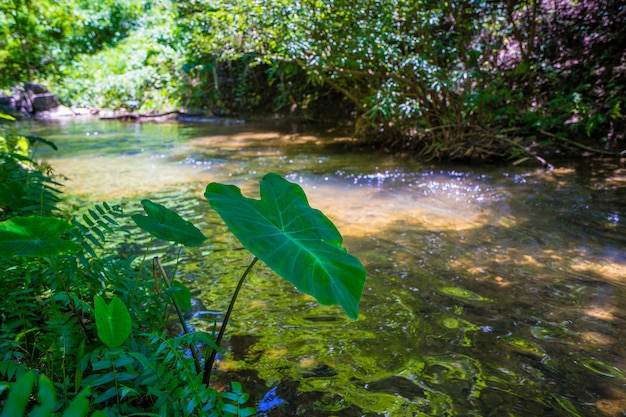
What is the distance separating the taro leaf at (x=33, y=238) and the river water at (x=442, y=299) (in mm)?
1054

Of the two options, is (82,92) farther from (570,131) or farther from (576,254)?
(576,254)

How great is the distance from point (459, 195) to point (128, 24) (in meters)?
19.5

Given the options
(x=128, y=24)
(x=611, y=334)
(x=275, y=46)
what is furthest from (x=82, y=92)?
(x=611, y=334)

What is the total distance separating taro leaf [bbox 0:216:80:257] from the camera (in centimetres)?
127

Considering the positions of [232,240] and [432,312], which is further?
[232,240]

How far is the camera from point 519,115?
715 cm

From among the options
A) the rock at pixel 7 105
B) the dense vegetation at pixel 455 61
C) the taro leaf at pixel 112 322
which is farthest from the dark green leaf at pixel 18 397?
the rock at pixel 7 105

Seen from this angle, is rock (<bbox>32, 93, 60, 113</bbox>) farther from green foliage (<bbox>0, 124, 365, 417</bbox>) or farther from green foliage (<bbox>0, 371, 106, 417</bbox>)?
green foliage (<bbox>0, 371, 106, 417</bbox>)

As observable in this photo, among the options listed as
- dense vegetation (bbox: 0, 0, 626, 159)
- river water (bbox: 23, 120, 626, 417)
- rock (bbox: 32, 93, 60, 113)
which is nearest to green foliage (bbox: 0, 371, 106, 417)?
river water (bbox: 23, 120, 626, 417)

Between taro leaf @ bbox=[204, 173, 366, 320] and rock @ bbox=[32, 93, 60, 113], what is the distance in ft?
53.9

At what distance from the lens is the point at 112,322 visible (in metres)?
1.27

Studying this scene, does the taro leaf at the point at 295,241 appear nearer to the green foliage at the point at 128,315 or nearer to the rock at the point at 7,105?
the green foliage at the point at 128,315

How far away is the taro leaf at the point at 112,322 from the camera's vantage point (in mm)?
1231

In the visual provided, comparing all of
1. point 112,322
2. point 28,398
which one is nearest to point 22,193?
point 112,322
